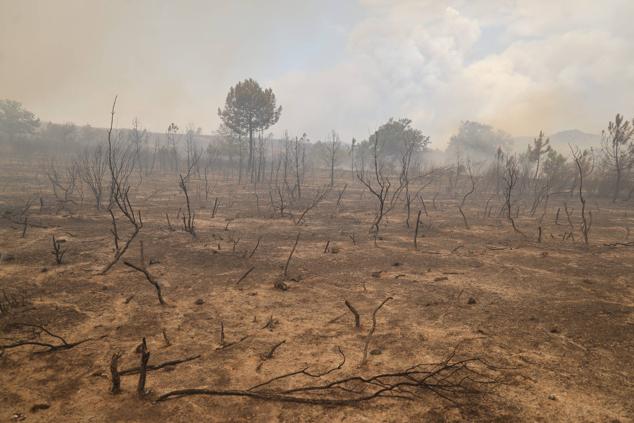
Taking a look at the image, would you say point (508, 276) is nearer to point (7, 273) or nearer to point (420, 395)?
point (420, 395)

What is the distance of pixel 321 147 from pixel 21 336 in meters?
53.1

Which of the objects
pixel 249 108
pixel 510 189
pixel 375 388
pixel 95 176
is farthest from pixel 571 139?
pixel 375 388

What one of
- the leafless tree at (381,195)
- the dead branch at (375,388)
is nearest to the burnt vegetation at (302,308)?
the dead branch at (375,388)

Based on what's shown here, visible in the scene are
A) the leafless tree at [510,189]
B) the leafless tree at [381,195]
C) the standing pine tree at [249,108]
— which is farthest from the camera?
the standing pine tree at [249,108]

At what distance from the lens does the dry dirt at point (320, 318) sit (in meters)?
3.65

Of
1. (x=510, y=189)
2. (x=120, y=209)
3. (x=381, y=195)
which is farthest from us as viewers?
(x=381, y=195)

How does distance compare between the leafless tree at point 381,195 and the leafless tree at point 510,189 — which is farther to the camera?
the leafless tree at point 510,189

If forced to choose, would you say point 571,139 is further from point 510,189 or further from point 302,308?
point 302,308

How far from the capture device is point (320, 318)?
5891 mm

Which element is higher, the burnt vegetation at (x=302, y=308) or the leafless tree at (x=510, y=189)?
the leafless tree at (x=510, y=189)

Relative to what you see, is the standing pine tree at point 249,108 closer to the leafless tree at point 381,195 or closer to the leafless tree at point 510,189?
the leafless tree at point 381,195

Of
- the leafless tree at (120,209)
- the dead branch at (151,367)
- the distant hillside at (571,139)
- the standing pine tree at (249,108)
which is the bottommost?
the dead branch at (151,367)

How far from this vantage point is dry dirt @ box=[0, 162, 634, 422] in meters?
3.65

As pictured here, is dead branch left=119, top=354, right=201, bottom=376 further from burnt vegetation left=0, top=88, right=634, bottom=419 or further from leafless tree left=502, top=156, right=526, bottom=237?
leafless tree left=502, top=156, right=526, bottom=237
